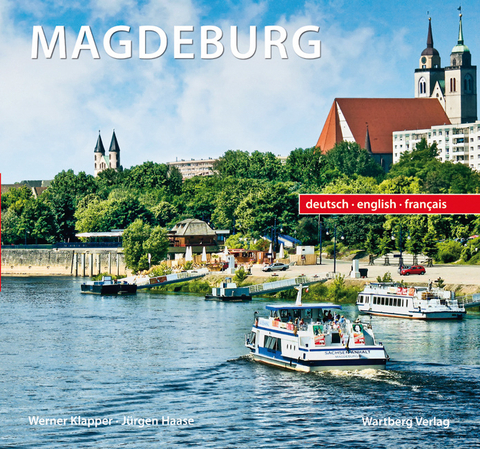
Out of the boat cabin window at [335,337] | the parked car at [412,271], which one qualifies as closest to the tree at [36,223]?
the parked car at [412,271]

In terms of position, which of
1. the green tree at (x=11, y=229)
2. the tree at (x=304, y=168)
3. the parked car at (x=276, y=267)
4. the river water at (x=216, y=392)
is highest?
the tree at (x=304, y=168)

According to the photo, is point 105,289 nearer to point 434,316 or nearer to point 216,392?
point 434,316

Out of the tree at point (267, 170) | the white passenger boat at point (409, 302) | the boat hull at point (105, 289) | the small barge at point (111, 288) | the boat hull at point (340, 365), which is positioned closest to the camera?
the boat hull at point (340, 365)

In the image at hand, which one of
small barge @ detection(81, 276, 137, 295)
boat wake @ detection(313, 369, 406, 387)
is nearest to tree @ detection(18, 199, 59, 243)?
small barge @ detection(81, 276, 137, 295)

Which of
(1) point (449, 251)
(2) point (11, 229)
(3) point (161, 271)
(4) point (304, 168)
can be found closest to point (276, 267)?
(3) point (161, 271)

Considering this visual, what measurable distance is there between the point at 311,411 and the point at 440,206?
241 feet

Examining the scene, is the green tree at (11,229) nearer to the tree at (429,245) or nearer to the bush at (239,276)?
the bush at (239,276)

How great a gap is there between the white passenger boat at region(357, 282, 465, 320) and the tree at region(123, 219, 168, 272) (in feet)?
171

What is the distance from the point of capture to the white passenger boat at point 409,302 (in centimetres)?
7062

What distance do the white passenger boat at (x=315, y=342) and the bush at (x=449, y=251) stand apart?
57.8m

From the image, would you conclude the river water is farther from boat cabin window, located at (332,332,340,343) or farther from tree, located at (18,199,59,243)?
tree, located at (18,199,59,243)

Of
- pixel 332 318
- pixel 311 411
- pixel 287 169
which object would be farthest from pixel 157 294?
pixel 287 169

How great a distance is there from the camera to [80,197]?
636ft

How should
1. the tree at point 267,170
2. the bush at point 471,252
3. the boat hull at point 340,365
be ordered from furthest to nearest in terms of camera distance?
the tree at point 267,170 → the bush at point 471,252 → the boat hull at point 340,365
